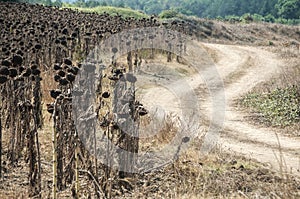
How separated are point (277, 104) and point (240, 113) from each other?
0.91 m

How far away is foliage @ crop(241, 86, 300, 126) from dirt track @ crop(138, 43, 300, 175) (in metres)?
0.44

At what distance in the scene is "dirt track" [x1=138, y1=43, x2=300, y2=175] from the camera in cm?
717

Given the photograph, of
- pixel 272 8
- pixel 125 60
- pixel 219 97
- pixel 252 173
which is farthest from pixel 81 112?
pixel 272 8

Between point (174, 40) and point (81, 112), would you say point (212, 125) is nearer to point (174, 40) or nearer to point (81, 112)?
point (81, 112)

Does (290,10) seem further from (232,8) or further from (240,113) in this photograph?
(240,113)

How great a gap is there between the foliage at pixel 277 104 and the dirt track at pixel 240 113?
444mm

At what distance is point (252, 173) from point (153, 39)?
11814mm

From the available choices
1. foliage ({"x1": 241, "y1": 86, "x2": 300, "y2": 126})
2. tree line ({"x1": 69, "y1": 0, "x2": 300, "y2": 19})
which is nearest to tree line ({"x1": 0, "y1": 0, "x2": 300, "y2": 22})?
tree line ({"x1": 69, "y1": 0, "x2": 300, "y2": 19})

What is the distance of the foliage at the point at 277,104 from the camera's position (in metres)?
9.61

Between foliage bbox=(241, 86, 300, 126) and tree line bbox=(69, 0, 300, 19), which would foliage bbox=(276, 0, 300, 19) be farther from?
foliage bbox=(241, 86, 300, 126)

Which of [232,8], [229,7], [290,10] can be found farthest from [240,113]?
[229,7]

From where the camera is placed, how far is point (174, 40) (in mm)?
18500

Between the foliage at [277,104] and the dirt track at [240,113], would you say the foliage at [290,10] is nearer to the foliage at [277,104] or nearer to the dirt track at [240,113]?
the dirt track at [240,113]

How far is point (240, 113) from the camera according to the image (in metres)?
10.5
